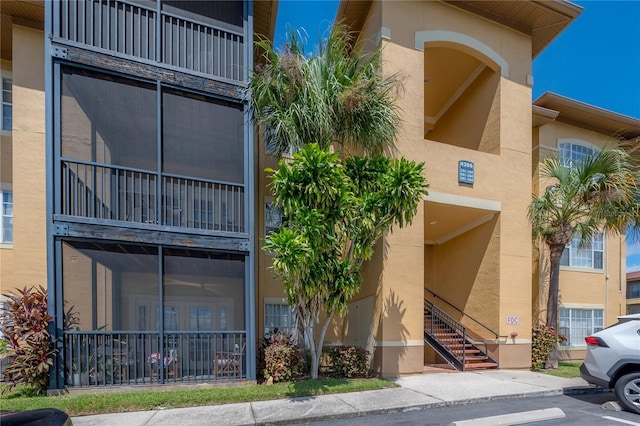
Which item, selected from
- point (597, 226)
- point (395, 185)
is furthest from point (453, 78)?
point (395, 185)

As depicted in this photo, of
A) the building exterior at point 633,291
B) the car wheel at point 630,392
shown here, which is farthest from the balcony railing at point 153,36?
the building exterior at point 633,291

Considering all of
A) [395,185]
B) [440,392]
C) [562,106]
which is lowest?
[440,392]

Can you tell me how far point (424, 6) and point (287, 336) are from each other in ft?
32.7

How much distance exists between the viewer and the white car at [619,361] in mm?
6434

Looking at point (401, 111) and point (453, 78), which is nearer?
point (401, 111)

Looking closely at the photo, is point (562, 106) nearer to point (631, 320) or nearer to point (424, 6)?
point (424, 6)

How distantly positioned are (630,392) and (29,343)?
11.3 meters

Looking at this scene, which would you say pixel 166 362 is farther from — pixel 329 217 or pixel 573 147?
pixel 573 147

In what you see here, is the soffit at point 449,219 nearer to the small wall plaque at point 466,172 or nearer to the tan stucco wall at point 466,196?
the tan stucco wall at point 466,196

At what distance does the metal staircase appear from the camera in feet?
33.6

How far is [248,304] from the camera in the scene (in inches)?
329

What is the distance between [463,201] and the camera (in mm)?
10398

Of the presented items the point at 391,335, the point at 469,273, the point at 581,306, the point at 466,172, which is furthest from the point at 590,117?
the point at 391,335

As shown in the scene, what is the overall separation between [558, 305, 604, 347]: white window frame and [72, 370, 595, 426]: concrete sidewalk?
18.3 feet
